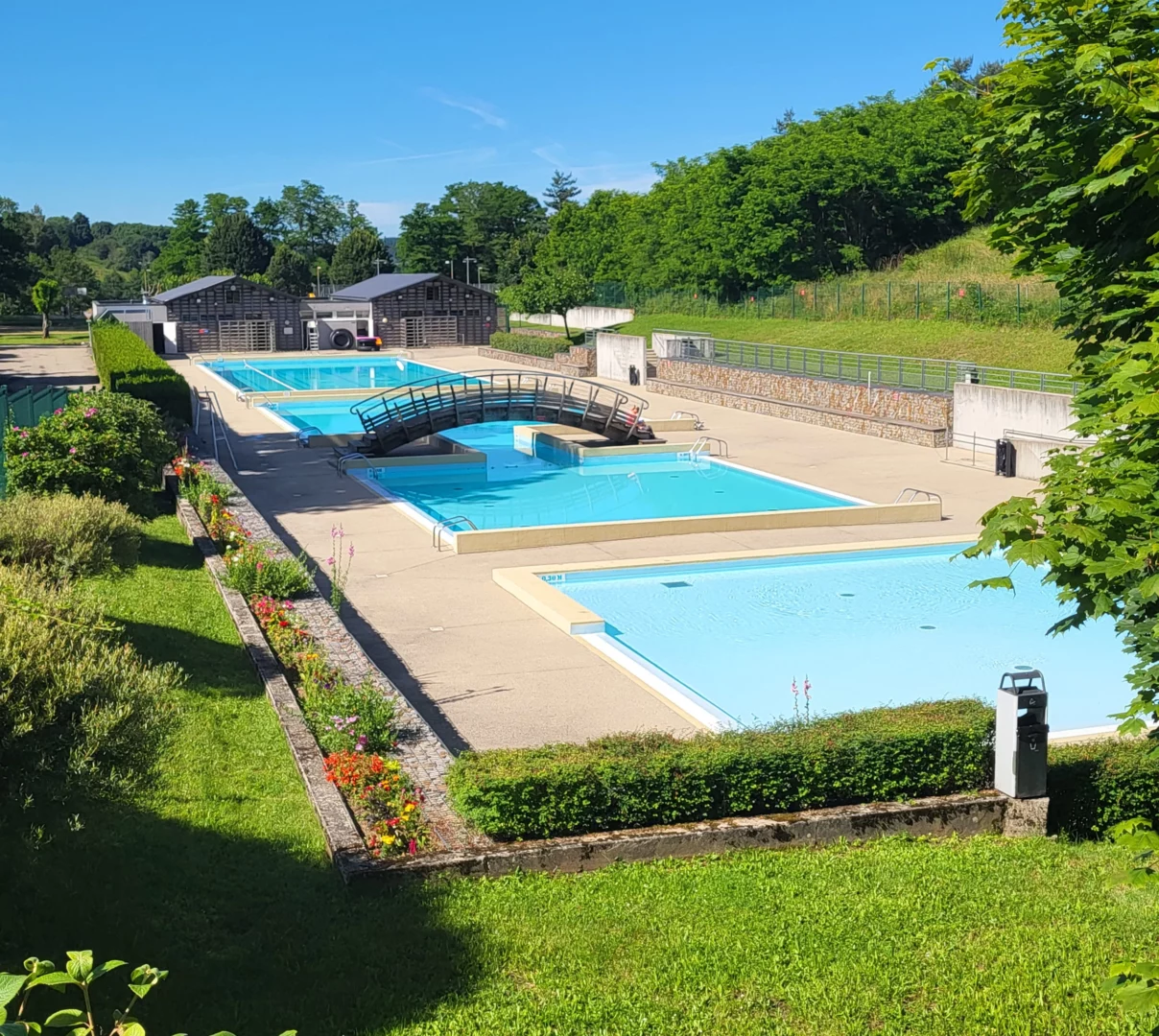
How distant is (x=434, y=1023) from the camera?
552 cm

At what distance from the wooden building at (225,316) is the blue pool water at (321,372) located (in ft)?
12.8

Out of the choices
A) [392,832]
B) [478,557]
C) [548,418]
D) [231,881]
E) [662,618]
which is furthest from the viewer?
[548,418]

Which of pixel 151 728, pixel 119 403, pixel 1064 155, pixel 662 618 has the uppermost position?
pixel 1064 155

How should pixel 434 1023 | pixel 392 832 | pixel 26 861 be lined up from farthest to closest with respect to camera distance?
pixel 392 832
pixel 26 861
pixel 434 1023

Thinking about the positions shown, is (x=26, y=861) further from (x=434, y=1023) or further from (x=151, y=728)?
(x=434, y=1023)

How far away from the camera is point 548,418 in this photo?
1108 inches

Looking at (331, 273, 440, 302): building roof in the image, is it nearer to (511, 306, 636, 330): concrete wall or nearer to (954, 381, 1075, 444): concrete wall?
(511, 306, 636, 330): concrete wall

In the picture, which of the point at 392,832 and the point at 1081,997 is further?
the point at 392,832

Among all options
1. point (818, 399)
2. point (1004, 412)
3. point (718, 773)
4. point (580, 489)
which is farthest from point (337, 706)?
point (818, 399)

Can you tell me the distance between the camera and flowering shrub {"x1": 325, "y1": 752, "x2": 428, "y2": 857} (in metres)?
7.56

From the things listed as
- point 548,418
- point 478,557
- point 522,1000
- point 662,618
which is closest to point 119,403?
point 478,557

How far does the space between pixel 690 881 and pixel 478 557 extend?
35.1ft

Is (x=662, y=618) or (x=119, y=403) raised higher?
(x=119, y=403)

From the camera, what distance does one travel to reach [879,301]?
4512 centimetres
